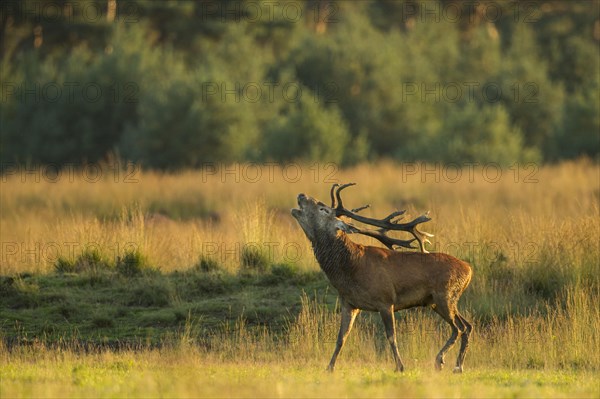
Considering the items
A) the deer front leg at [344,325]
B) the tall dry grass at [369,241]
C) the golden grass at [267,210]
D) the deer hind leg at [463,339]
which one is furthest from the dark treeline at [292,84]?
the deer front leg at [344,325]

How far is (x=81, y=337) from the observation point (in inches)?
612

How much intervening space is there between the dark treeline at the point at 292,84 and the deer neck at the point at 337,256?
29062 millimetres

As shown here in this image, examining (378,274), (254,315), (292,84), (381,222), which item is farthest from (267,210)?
Result: (292,84)

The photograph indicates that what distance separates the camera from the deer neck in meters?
12.0

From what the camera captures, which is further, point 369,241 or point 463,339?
point 369,241

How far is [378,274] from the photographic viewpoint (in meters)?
12.0

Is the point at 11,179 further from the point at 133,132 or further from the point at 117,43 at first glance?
the point at 117,43

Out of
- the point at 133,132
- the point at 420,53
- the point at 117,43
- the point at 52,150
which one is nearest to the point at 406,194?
the point at 133,132

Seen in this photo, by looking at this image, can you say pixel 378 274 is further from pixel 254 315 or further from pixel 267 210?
pixel 267 210

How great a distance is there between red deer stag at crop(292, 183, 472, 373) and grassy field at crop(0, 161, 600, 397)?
61 cm

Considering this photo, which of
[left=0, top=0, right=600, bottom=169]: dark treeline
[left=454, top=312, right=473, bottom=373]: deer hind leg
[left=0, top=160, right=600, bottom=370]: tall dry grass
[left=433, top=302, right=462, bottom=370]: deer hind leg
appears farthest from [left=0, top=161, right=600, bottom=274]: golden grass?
[left=0, top=0, right=600, bottom=169]: dark treeline

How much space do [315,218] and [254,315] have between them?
4.65 m

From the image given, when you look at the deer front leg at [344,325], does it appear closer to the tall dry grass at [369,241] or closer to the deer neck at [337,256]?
the deer neck at [337,256]

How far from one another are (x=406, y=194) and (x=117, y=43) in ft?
90.4
